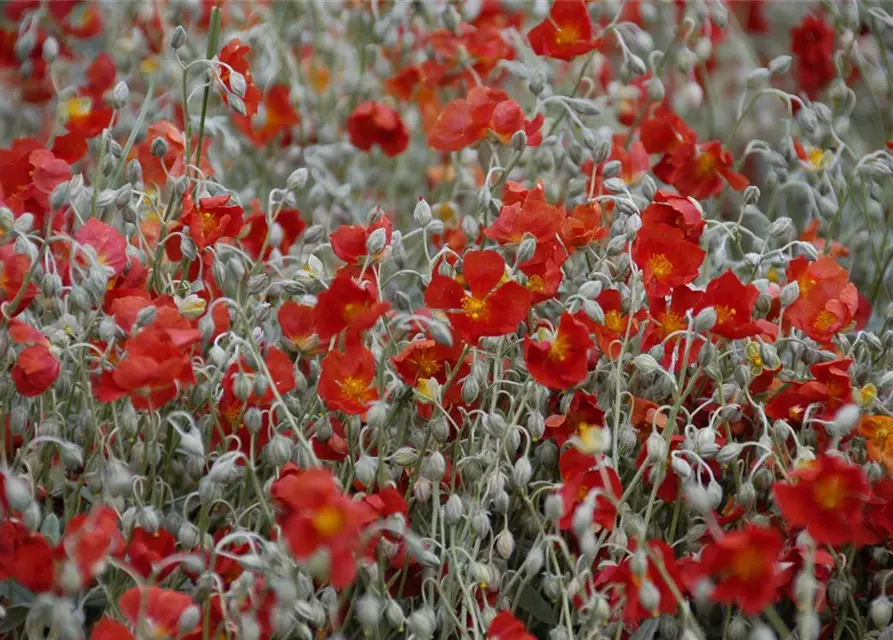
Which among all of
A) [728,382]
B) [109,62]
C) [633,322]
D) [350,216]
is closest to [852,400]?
[728,382]

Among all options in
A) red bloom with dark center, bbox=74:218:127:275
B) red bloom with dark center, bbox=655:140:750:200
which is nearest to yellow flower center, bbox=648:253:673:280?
red bloom with dark center, bbox=655:140:750:200

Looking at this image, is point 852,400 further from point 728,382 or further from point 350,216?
point 350,216

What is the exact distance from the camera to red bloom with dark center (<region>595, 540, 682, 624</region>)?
1089mm

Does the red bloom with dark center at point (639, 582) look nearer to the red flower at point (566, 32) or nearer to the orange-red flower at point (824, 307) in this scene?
the orange-red flower at point (824, 307)

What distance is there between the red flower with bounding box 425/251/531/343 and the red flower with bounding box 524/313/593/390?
0.14 ft

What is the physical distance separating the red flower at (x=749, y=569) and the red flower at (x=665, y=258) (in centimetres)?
37

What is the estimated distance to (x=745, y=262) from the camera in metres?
1.41

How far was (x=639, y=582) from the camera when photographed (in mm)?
1053

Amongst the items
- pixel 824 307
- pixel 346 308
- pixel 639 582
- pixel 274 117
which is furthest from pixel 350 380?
pixel 274 117

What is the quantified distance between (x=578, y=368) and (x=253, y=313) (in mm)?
444

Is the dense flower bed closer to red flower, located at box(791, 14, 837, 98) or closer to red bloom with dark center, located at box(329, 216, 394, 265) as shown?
red bloom with dark center, located at box(329, 216, 394, 265)

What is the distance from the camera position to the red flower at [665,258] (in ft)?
4.22

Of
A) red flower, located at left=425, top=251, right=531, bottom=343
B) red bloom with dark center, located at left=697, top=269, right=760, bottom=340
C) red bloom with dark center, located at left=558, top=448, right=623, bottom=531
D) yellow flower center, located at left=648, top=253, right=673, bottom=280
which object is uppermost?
red flower, located at left=425, top=251, right=531, bottom=343

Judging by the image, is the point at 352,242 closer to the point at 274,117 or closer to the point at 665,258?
the point at 665,258
